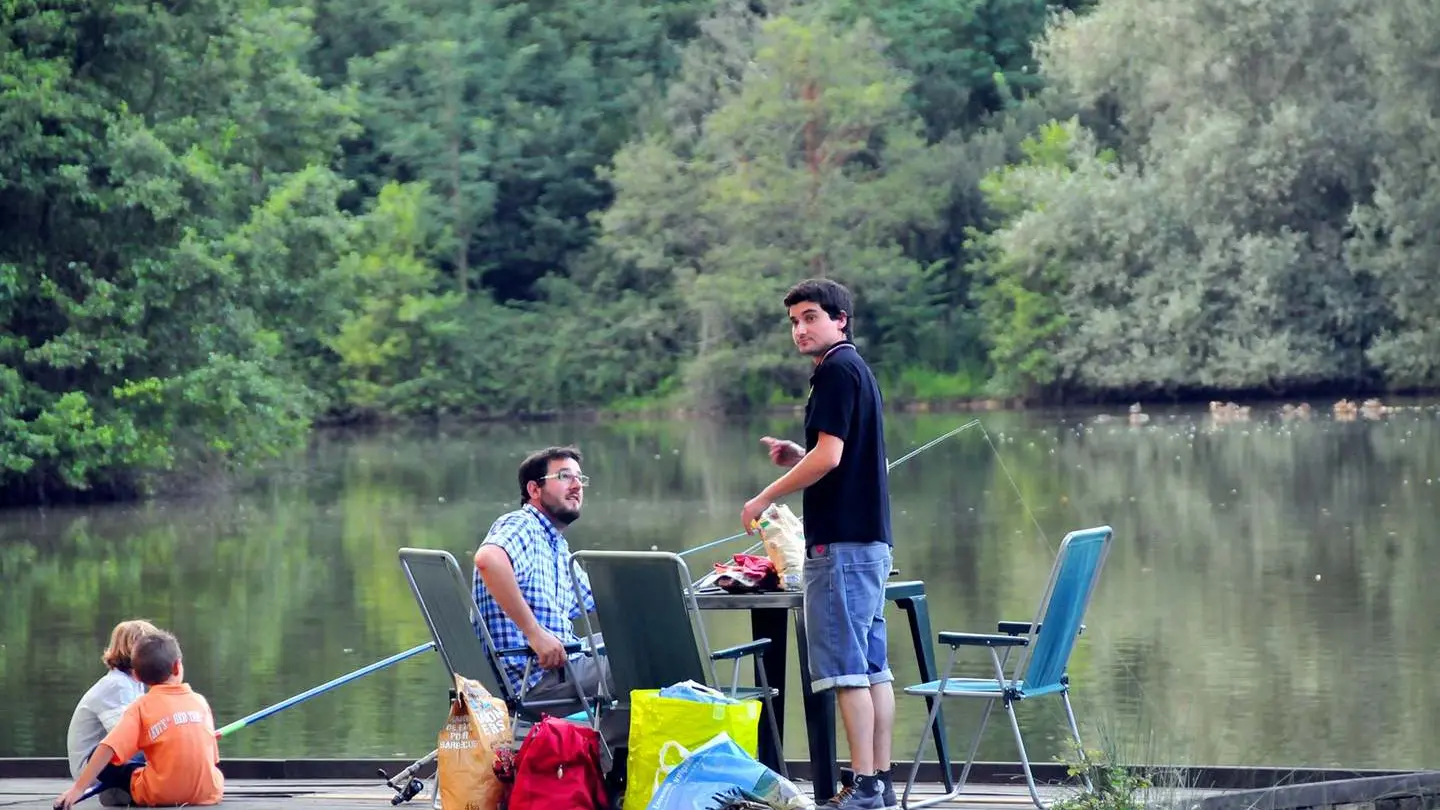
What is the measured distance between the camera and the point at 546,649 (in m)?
5.86

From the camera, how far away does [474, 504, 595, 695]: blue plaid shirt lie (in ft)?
19.8

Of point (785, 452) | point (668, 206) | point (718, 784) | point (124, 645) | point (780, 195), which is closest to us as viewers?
point (718, 784)

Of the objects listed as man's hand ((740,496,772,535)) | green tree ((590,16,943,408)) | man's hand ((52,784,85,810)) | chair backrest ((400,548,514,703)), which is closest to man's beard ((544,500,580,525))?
chair backrest ((400,548,514,703))

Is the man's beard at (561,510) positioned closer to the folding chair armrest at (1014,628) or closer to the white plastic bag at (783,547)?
the white plastic bag at (783,547)

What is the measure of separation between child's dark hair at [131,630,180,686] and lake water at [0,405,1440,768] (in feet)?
7.97

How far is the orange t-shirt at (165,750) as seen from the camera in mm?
6039

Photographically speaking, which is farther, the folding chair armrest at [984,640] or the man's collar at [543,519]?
the man's collar at [543,519]

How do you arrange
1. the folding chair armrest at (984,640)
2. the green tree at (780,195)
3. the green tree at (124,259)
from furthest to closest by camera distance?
the green tree at (780,195), the green tree at (124,259), the folding chair armrest at (984,640)

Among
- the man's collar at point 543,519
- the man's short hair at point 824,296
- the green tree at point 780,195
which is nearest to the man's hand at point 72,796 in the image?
the man's collar at point 543,519

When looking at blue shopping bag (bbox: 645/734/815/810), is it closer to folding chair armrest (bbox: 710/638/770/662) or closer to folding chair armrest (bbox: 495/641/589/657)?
folding chair armrest (bbox: 710/638/770/662)

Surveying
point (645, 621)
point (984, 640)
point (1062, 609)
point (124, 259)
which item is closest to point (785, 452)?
point (645, 621)

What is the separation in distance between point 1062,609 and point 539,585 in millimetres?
1355

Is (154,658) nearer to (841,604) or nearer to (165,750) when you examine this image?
(165,750)

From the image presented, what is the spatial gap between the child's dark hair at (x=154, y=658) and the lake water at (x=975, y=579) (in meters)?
2.43
